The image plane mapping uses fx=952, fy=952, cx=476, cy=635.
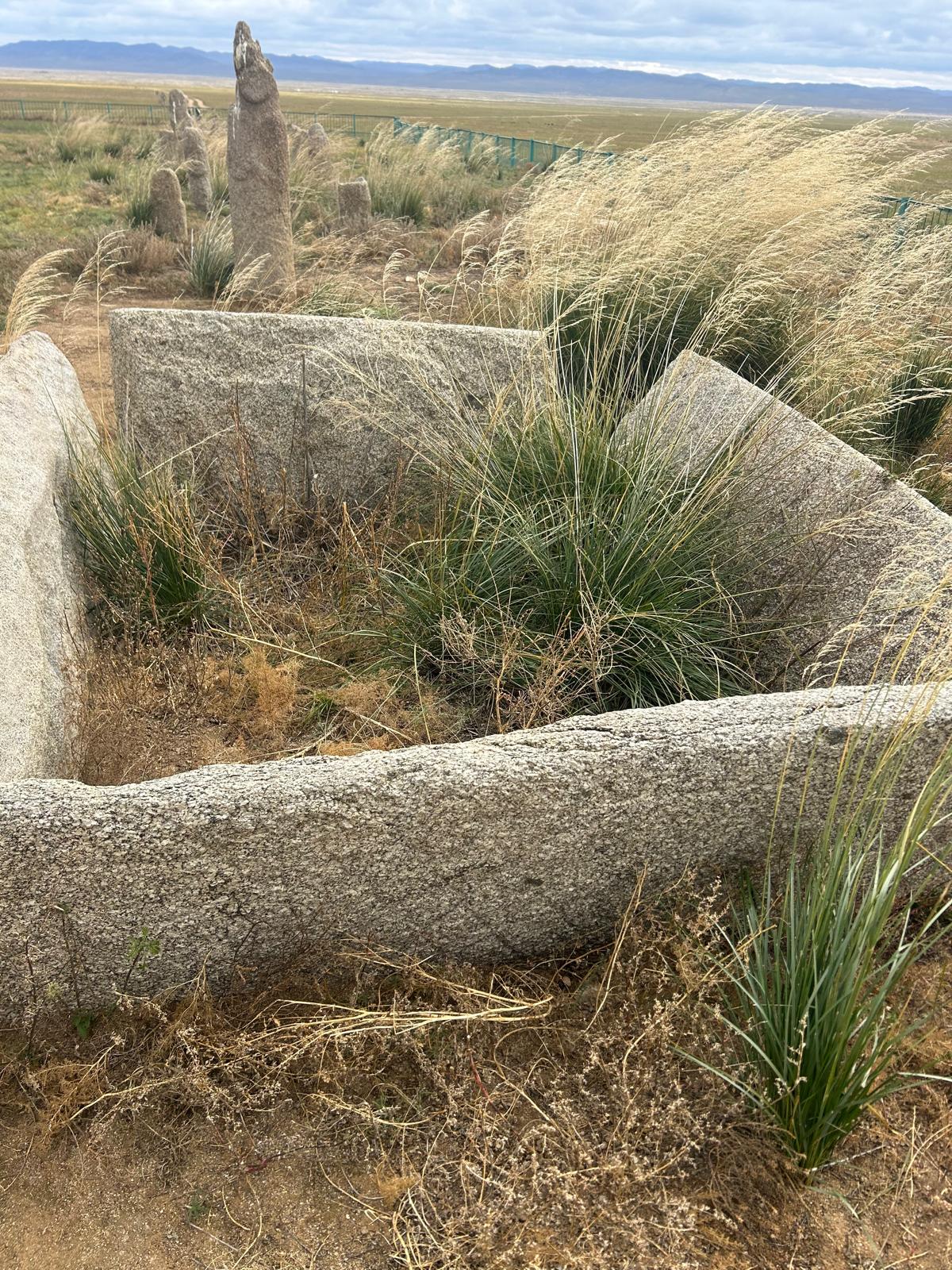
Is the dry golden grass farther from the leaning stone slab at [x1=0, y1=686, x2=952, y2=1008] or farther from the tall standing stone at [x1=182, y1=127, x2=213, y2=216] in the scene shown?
the tall standing stone at [x1=182, y1=127, x2=213, y2=216]

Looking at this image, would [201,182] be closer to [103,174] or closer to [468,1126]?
[103,174]

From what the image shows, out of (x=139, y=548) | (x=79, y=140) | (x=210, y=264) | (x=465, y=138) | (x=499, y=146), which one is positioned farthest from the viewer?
(x=465, y=138)

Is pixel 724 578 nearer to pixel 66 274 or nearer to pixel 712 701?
pixel 712 701

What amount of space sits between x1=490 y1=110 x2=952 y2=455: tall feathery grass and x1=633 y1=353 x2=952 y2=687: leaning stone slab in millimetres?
299

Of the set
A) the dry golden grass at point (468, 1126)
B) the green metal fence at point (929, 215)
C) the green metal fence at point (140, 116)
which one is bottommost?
the dry golden grass at point (468, 1126)

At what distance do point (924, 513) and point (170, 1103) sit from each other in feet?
8.13

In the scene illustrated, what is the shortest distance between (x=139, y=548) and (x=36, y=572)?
36cm

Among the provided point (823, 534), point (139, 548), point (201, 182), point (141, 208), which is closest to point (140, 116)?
point (201, 182)

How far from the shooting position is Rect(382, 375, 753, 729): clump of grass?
2584 mm

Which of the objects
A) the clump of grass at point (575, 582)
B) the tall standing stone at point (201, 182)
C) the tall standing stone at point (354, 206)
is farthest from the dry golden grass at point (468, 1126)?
the tall standing stone at point (201, 182)

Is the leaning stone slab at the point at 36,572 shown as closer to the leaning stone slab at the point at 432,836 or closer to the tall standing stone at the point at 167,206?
the leaning stone slab at the point at 432,836

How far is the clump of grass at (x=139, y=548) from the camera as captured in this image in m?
2.87

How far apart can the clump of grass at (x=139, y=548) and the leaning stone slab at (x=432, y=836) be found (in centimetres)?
125

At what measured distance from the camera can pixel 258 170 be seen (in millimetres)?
6203
